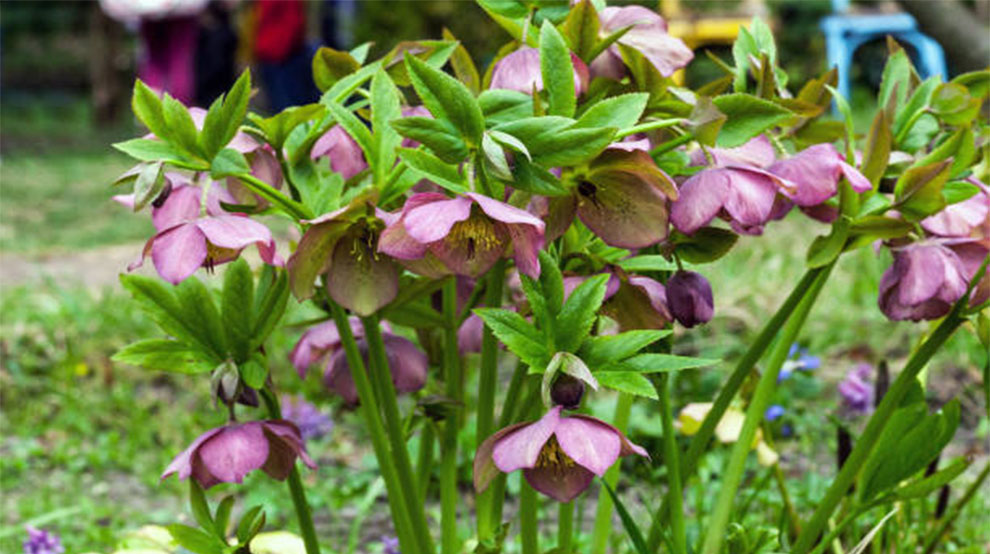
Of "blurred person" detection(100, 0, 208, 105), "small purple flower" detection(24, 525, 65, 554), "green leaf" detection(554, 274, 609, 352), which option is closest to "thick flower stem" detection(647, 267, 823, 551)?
"green leaf" detection(554, 274, 609, 352)

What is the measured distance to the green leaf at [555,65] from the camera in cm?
92

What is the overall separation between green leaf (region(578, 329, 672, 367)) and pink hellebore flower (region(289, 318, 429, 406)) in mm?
249

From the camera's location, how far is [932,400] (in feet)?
7.84

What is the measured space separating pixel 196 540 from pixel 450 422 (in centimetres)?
23

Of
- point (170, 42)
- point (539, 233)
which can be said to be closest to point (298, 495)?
point (539, 233)

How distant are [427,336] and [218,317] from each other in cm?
25

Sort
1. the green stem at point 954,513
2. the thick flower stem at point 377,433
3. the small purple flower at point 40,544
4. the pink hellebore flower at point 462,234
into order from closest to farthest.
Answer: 1. the pink hellebore flower at point 462,234
2. the thick flower stem at point 377,433
3. the green stem at point 954,513
4. the small purple flower at point 40,544

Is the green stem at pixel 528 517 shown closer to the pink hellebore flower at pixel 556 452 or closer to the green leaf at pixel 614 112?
the pink hellebore flower at pixel 556 452

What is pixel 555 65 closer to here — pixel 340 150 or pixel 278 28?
pixel 340 150

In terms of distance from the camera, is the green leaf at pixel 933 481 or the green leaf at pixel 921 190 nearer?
the green leaf at pixel 921 190

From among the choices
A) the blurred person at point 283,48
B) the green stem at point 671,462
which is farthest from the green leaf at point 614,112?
the blurred person at point 283,48

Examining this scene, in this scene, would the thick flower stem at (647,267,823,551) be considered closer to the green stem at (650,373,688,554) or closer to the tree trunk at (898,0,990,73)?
the green stem at (650,373,688,554)

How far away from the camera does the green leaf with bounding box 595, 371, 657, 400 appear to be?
0.91 meters

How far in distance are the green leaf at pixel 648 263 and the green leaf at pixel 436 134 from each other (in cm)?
21
